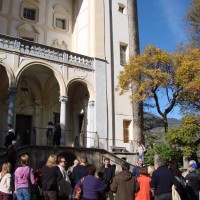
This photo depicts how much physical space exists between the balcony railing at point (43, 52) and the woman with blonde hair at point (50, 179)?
11.9 m

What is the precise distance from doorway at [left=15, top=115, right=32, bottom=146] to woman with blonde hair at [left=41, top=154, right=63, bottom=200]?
1428 centimetres

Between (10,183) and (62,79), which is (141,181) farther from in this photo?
(62,79)

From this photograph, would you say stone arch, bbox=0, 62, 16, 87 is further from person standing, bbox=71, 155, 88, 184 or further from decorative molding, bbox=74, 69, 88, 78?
person standing, bbox=71, 155, 88, 184

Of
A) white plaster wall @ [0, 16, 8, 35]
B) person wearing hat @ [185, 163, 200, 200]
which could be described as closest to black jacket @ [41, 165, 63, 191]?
person wearing hat @ [185, 163, 200, 200]

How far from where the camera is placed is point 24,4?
22562mm

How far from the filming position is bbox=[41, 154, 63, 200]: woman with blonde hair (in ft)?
23.2

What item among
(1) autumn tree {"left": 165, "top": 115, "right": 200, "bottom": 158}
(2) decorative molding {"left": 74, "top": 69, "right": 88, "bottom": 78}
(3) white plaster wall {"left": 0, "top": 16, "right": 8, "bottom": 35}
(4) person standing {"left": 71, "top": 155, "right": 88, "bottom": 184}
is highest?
(3) white plaster wall {"left": 0, "top": 16, "right": 8, "bottom": 35}

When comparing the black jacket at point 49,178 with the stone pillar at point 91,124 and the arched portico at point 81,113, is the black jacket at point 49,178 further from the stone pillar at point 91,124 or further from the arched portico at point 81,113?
the arched portico at point 81,113

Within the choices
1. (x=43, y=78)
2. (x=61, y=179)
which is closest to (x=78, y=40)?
(x=43, y=78)

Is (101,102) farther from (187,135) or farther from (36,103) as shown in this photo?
(187,135)

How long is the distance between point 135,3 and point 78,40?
6.07 m

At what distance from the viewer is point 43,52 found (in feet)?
61.8

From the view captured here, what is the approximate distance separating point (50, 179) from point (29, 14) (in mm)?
18439

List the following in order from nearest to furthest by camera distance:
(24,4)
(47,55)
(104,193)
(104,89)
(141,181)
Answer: (104,193)
(141,181)
(47,55)
(104,89)
(24,4)
